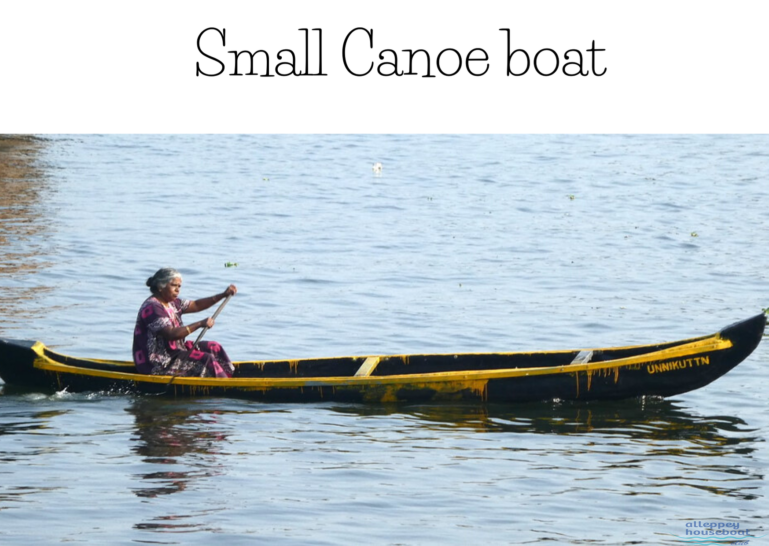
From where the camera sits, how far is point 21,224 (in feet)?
84.6

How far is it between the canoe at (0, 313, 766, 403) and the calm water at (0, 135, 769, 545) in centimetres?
20

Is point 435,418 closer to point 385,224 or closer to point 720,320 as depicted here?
point 720,320

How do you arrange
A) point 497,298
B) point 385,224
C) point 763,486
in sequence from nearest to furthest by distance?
point 763,486, point 497,298, point 385,224

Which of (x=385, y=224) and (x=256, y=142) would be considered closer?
(x=385, y=224)

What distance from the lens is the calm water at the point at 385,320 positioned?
997 cm

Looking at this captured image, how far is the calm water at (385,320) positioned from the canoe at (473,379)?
0.20 m

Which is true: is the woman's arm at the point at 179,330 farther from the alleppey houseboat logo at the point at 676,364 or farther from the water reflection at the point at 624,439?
the alleppey houseboat logo at the point at 676,364

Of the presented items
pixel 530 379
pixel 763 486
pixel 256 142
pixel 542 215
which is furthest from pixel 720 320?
pixel 256 142

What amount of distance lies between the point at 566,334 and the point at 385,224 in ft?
37.0


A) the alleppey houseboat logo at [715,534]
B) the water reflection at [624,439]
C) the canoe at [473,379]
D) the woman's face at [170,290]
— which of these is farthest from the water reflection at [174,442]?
the alleppey houseboat logo at [715,534]

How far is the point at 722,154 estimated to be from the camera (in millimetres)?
41094

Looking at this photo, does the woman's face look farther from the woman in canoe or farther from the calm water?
the calm water

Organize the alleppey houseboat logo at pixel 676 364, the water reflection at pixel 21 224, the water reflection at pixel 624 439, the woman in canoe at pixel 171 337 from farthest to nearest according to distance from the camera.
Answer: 1. the water reflection at pixel 21 224
2. the woman in canoe at pixel 171 337
3. the alleppey houseboat logo at pixel 676 364
4. the water reflection at pixel 624 439

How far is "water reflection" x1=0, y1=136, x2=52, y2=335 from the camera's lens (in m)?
19.4
